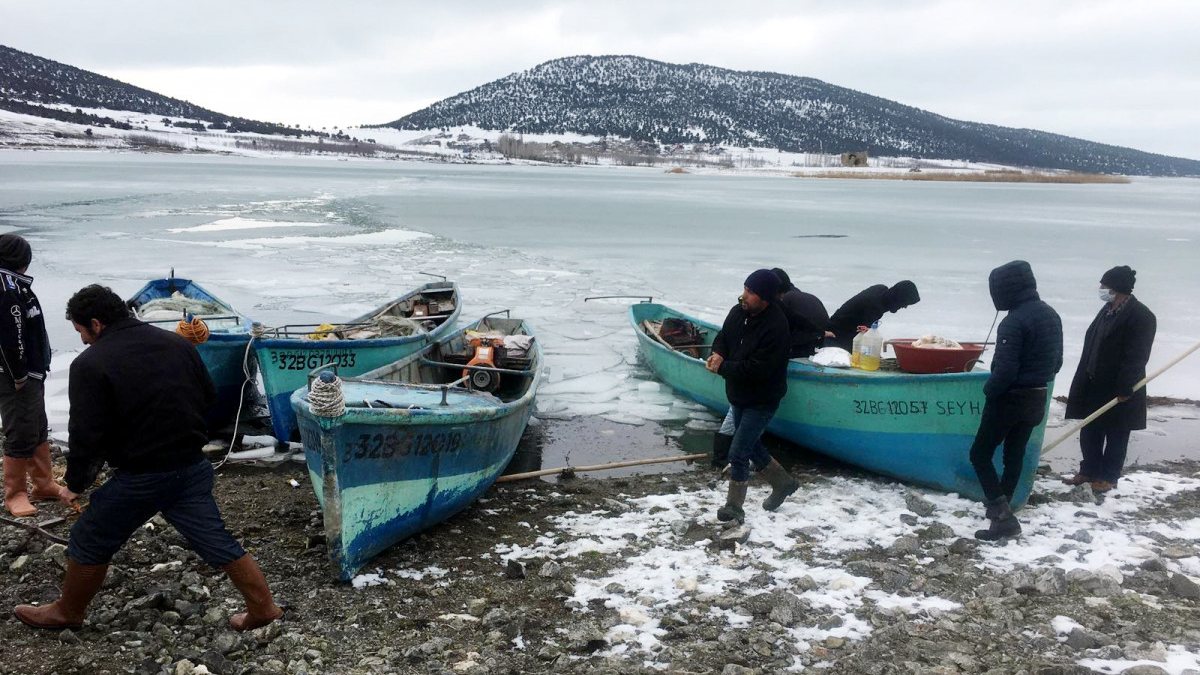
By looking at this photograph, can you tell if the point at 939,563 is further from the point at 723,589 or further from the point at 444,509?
the point at 444,509

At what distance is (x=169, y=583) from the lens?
4.74m

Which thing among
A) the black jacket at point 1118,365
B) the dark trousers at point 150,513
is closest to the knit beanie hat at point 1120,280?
the black jacket at point 1118,365

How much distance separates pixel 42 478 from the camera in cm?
582

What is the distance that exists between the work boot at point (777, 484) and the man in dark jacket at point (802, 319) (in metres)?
1.32

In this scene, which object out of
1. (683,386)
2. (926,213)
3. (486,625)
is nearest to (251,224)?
(683,386)

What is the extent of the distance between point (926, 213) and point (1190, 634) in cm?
3960

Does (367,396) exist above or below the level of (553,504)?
above

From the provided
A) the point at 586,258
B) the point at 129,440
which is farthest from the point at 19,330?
the point at 586,258

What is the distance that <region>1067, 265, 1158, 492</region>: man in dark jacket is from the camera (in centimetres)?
606

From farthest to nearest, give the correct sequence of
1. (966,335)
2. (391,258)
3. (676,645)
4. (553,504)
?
(391,258), (966,335), (553,504), (676,645)

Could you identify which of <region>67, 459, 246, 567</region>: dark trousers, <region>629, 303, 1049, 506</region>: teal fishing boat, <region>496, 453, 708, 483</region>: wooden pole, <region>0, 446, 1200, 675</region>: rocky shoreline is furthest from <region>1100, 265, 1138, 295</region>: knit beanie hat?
<region>67, 459, 246, 567</region>: dark trousers

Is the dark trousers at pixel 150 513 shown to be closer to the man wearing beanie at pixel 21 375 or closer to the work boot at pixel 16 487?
the man wearing beanie at pixel 21 375

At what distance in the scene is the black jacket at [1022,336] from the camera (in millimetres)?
5293

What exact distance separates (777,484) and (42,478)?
5.28 metres
